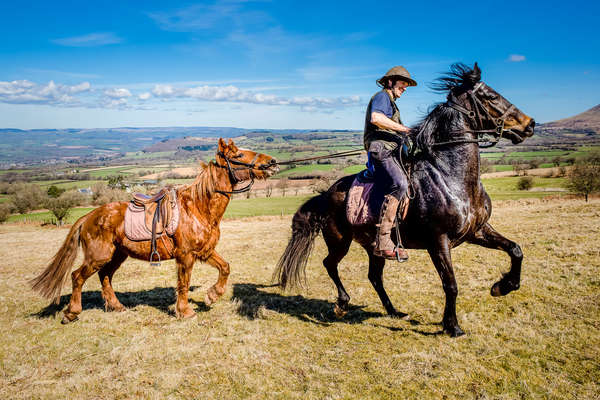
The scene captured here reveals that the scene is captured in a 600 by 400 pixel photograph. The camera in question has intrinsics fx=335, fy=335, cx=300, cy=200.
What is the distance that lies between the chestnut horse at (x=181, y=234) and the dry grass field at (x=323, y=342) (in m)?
0.72

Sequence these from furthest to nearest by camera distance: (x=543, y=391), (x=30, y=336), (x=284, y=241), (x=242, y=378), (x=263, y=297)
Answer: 1. (x=284, y=241)
2. (x=263, y=297)
3. (x=30, y=336)
4. (x=242, y=378)
5. (x=543, y=391)

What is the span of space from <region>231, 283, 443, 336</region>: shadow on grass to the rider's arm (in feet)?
10.2

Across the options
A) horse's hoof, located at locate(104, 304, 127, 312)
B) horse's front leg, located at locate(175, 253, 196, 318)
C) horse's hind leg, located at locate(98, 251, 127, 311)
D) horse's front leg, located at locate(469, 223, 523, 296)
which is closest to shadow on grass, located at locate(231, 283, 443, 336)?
horse's front leg, located at locate(175, 253, 196, 318)

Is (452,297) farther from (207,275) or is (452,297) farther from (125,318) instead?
(207,275)

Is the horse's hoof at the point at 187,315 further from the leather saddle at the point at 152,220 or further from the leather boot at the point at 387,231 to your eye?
the leather boot at the point at 387,231

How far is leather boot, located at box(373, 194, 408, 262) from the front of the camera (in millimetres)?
Result: 4840

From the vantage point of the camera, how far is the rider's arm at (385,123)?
4.78 m

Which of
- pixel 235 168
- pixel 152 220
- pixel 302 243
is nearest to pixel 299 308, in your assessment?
pixel 302 243

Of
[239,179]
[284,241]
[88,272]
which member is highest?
[239,179]

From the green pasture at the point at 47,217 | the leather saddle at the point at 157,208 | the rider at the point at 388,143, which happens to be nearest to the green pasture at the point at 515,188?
the rider at the point at 388,143

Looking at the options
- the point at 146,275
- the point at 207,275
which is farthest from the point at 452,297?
the point at 146,275

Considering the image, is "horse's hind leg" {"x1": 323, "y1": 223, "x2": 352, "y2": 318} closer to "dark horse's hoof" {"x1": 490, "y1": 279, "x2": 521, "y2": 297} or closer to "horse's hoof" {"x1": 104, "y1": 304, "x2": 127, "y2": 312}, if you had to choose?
"dark horse's hoof" {"x1": 490, "y1": 279, "x2": 521, "y2": 297}

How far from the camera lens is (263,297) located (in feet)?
23.8

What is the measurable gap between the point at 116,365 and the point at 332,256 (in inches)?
144
